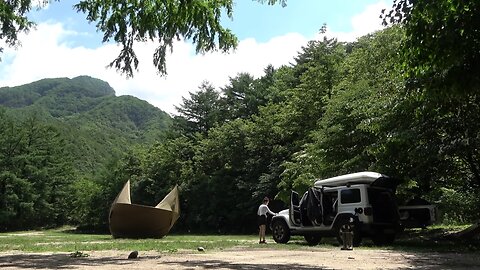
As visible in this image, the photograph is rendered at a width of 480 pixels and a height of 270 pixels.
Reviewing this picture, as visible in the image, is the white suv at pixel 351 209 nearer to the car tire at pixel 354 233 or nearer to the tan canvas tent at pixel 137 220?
the car tire at pixel 354 233

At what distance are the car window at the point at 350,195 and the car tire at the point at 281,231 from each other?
238 centimetres

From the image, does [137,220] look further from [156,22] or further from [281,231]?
[156,22]

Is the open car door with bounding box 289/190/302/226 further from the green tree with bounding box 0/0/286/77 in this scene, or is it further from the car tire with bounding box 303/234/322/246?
the green tree with bounding box 0/0/286/77

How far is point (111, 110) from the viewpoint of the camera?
127250 mm

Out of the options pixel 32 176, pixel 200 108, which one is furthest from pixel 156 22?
pixel 32 176

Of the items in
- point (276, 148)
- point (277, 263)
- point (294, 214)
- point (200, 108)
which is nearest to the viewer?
point (277, 263)

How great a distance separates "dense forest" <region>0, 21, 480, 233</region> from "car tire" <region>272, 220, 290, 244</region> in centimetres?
383

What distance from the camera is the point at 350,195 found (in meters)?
15.2

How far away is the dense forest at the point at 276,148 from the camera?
1430cm

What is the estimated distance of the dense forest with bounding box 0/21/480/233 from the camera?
14297 millimetres

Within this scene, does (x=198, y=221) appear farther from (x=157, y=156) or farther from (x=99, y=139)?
(x=99, y=139)

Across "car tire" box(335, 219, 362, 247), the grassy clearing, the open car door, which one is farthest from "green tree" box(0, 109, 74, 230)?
"car tire" box(335, 219, 362, 247)

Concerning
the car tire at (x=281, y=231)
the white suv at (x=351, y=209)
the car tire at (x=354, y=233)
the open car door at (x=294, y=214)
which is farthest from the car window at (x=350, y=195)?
the car tire at (x=281, y=231)

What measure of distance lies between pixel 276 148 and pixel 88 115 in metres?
96.4
